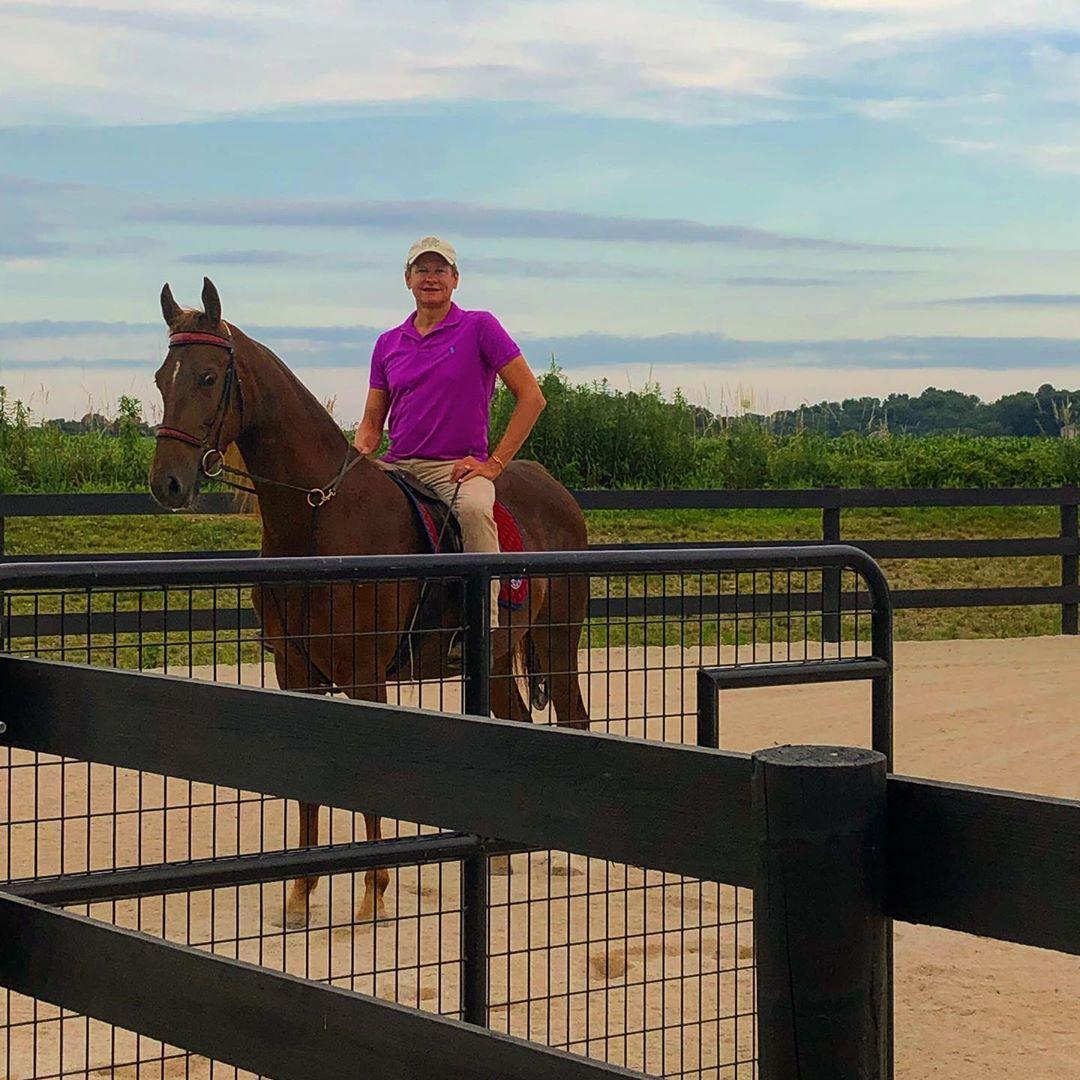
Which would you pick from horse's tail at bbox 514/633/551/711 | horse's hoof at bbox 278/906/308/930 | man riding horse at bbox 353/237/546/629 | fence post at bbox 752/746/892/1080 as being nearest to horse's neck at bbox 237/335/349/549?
man riding horse at bbox 353/237/546/629

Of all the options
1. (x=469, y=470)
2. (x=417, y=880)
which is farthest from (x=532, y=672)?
(x=417, y=880)

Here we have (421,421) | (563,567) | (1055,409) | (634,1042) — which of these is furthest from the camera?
(1055,409)

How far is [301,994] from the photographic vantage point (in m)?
2.36

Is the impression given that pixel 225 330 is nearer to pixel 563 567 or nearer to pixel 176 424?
pixel 176 424

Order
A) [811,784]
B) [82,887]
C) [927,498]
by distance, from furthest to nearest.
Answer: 1. [927,498]
2. [82,887]
3. [811,784]

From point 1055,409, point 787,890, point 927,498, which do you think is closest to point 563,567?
point 787,890

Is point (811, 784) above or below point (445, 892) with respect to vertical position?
above

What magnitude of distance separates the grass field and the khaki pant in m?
10.1

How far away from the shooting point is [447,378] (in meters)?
7.39

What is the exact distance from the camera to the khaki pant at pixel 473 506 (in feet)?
24.0

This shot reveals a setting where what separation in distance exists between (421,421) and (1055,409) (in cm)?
2581

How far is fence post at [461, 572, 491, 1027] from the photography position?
14.0 feet

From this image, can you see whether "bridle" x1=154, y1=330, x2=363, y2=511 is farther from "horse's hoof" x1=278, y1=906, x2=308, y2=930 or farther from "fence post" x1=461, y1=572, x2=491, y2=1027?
"fence post" x1=461, y1=572, x2=491, y2=1027

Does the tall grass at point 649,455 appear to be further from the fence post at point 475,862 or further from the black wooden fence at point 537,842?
the black wooden fence at point 537,842
